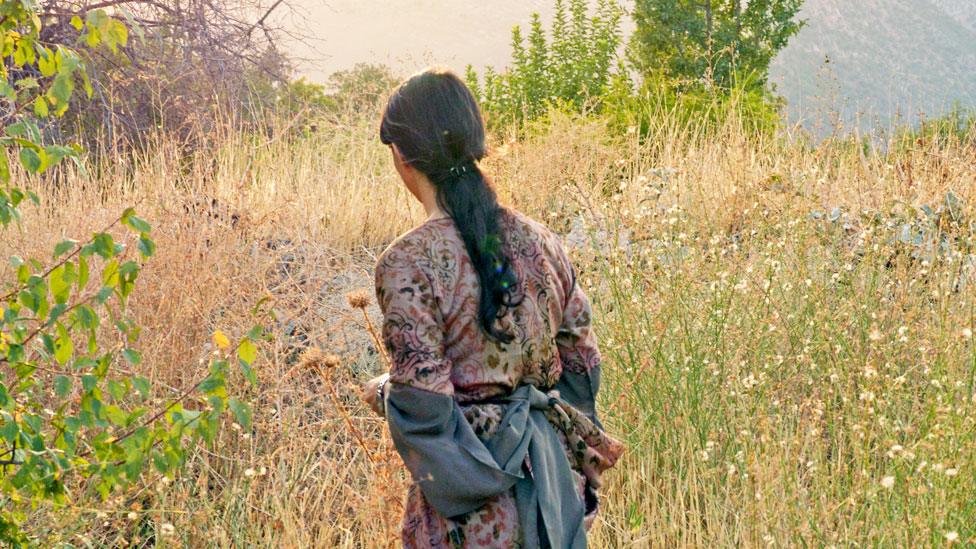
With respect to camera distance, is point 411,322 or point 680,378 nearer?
point 411,322

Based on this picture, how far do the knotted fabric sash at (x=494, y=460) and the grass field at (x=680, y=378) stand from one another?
552mm

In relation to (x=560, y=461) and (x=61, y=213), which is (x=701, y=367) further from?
(x=61, y=213)

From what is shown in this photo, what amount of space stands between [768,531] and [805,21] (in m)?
11.6

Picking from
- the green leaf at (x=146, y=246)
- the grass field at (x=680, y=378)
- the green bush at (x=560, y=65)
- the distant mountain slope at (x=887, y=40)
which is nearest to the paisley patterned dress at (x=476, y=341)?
the green leaf at (x=146, y=246)

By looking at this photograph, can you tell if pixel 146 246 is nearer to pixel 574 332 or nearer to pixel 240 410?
pixel 240 410

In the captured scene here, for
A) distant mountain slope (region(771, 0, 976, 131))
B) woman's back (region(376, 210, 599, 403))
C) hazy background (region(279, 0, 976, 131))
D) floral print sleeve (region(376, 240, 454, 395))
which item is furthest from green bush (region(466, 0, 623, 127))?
distant mountain slope (region(771, 0, 976, 131))

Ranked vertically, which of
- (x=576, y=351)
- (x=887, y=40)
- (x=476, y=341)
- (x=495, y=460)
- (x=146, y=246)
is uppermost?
(x=146, y=246)

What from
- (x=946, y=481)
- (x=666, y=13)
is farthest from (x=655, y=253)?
(x=666, y=13)

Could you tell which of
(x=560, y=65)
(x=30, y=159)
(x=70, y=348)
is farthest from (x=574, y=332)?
(x=560, y=65)

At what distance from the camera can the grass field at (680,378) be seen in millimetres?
2979

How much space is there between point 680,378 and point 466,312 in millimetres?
1757

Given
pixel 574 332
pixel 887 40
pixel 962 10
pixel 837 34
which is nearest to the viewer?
pixel 574 332

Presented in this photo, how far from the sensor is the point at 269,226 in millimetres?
5914

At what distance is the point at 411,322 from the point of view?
2.12 metres
